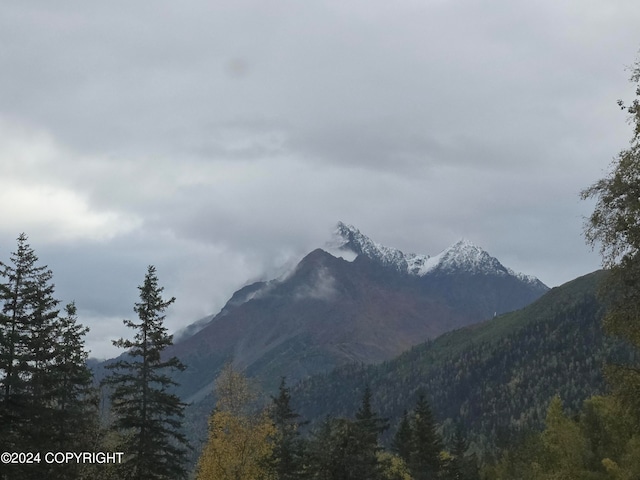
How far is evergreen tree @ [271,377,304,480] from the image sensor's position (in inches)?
2005

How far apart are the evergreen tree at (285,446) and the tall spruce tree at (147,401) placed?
8.81 metres

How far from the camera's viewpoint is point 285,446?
55.1 metres

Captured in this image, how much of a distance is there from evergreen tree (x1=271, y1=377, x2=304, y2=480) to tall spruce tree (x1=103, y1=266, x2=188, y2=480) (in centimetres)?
881

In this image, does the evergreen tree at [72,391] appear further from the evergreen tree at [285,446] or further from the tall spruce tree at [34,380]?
the evergreen tree at [285,446]

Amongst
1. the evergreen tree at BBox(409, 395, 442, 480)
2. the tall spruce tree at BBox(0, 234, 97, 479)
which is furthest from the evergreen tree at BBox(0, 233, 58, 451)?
the evergreen tree at BBox(409, 395, 442, 480)

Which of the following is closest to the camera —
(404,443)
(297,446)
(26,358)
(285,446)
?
(26,358)

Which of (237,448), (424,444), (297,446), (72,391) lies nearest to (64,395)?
(72,391)

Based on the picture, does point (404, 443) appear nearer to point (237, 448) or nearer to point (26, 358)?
point (237, 448)

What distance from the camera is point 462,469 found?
252ft

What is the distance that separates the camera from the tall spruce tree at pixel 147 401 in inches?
1515

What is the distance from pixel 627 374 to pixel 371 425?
2206 inches

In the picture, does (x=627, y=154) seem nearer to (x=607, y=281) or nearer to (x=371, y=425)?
(x=607, y=281)

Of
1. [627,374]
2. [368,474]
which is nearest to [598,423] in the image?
[368,474]

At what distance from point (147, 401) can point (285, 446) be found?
1863cm
